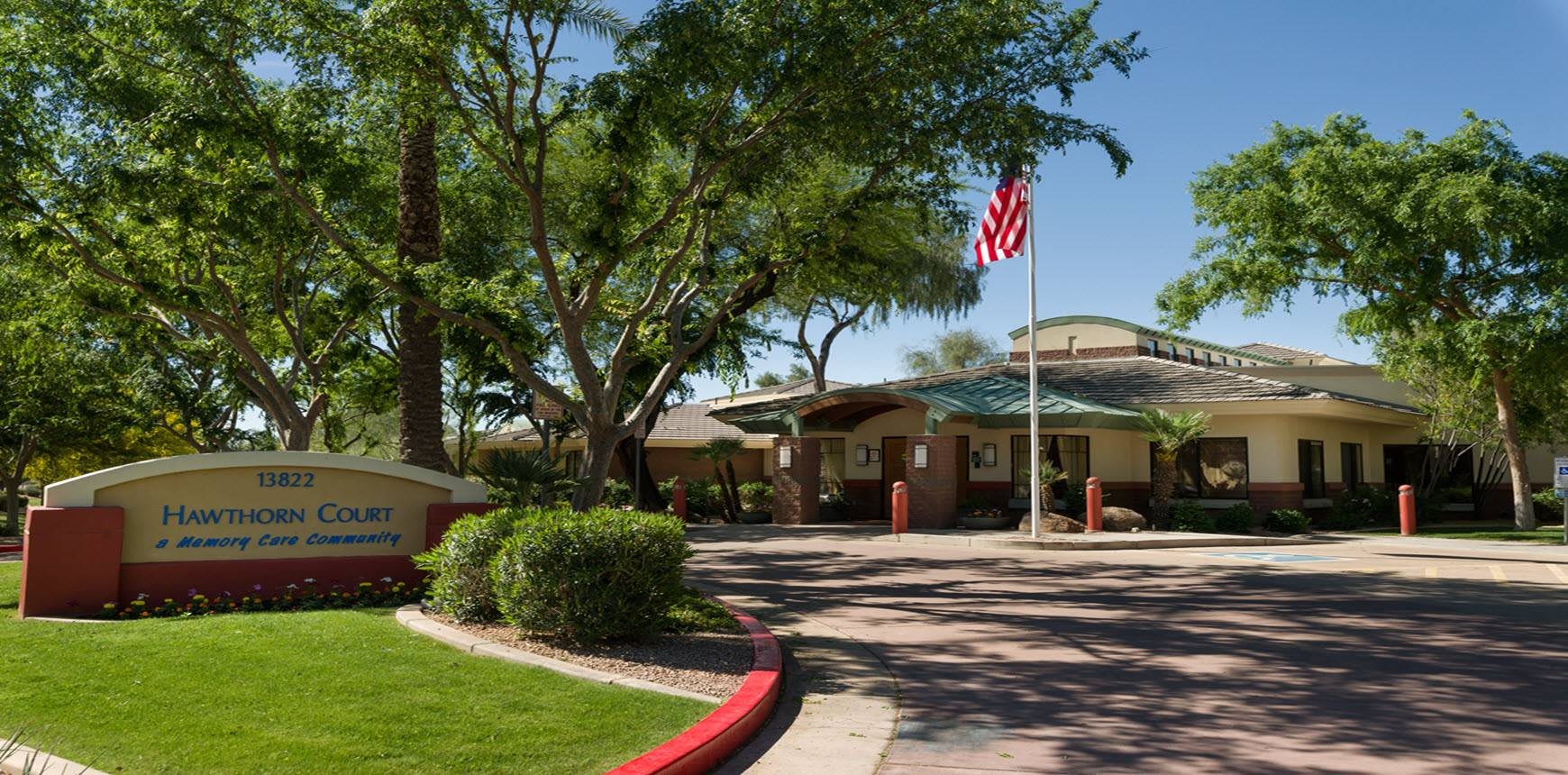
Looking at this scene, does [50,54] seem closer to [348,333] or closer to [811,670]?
[348,333]

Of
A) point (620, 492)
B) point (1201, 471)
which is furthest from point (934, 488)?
point (620, 492)

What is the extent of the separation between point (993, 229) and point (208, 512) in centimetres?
1454

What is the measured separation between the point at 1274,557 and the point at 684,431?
26393 mm

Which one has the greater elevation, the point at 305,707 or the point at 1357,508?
the point at 1357,508

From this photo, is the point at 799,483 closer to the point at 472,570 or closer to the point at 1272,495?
the point at 1272,495

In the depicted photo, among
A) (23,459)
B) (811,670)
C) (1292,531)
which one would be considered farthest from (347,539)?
(23,459)

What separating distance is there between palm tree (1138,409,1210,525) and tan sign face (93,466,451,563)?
57.2 ft

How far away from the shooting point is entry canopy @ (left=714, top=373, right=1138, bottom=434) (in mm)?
25094

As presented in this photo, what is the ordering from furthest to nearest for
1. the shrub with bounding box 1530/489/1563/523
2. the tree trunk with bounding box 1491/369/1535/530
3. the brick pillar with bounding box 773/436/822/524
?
the shrub with bounding box 1530/489/1563/523 < the brick pillar with bounding box 773/436/822/524 < the tree trunk with bounding box 1491/369/1535/530

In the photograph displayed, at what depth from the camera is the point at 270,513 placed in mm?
11070

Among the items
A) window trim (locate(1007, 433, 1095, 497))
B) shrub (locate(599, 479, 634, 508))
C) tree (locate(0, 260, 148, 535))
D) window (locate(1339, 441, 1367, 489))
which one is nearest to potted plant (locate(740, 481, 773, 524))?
shrub (locate(599, 479, 634, 508))

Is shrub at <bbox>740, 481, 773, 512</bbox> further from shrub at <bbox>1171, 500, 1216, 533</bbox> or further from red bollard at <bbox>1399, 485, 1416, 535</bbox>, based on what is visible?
red bollard at <bbox>1399, 485, 1416, 535</bbox>

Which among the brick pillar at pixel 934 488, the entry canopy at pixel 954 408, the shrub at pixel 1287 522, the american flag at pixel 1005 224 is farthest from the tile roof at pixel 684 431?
the american flag at pixel 1005 224

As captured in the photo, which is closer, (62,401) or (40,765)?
(40,765)
